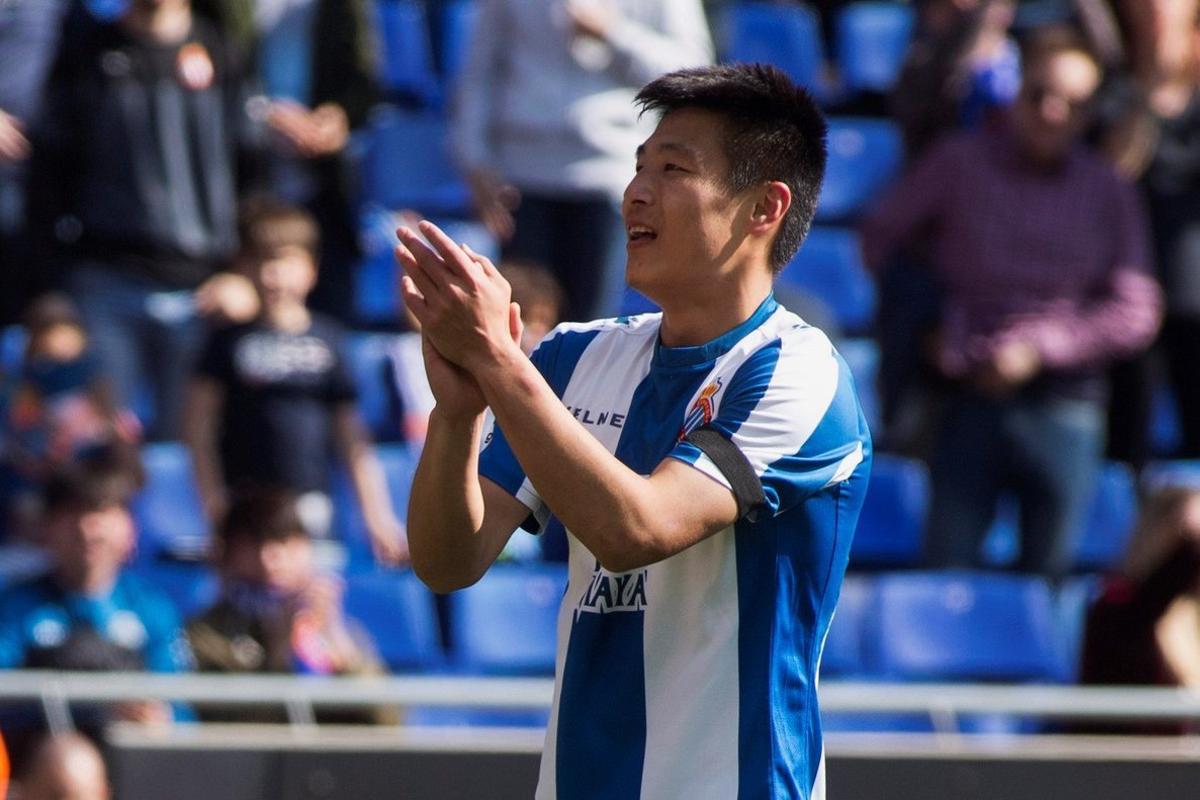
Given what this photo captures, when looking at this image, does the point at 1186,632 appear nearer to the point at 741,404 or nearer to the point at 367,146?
the point at 741,404

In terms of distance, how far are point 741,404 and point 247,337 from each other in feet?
12.6

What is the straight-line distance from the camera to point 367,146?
8445 mm

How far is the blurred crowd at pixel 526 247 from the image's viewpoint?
6.35 meters

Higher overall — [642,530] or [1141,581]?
[642,530]

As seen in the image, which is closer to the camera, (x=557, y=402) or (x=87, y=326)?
(x=557, y=402)

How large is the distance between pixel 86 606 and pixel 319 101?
2.60 metres

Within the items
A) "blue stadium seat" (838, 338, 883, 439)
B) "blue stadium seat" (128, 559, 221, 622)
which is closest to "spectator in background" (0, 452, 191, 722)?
"blue stadium seat" (128, 559, 221, 622)

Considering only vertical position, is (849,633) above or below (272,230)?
below

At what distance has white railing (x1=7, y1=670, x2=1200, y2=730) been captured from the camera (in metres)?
4.36

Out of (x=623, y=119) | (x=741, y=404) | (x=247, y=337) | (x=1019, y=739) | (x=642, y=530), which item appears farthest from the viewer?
(x=623, y=119)

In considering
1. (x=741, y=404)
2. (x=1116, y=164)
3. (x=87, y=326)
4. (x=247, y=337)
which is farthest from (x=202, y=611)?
(x=1116, y=164)

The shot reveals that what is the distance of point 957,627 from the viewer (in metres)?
6.46

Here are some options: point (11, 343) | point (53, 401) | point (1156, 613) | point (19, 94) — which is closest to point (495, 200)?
point (53, 401)

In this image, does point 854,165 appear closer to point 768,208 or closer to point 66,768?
point 66,768
